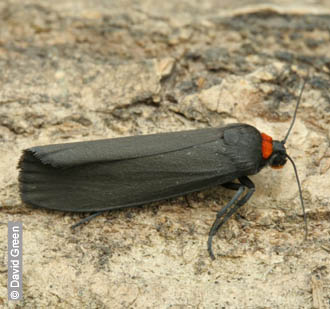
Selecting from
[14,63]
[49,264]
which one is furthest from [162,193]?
[14,63]

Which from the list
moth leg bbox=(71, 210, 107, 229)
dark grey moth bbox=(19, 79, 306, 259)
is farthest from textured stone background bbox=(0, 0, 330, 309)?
dark grey moth bbox=(19, 79, 306, 259)

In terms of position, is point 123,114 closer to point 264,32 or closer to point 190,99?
point 190,99

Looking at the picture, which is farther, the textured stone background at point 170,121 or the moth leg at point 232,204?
the moth leg at point 232,204

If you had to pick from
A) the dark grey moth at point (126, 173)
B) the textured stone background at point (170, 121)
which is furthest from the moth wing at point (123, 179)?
the textured stone background at point (170, 121)

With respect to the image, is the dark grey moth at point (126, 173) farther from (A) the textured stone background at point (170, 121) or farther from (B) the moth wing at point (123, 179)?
(A) the textured stone background at point (170, 121)

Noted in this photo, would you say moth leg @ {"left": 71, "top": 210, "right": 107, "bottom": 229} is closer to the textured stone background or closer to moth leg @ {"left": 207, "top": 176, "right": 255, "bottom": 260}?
the textured stone background

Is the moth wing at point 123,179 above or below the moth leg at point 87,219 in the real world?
above
